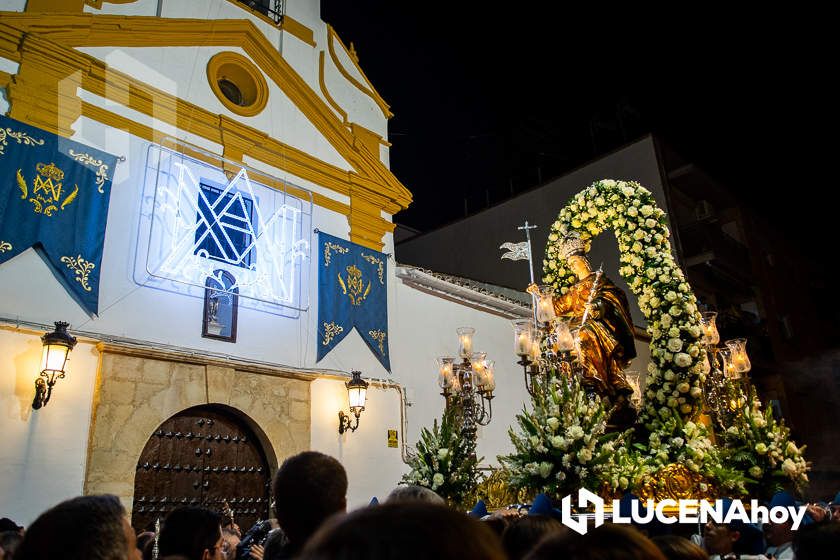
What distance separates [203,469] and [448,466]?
3.28 m

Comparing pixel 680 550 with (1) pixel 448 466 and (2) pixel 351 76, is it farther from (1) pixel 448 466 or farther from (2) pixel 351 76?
(2) pixel 351 76

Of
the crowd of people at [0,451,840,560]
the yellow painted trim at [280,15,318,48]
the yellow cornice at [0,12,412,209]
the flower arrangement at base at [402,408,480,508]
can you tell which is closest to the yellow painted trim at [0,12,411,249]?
the yellow cornice at [0,12,412,209]

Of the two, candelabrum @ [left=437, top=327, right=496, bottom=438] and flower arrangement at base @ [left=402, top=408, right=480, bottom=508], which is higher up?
candelabrum @ [left=437, top=327, right=496, bottom=438]

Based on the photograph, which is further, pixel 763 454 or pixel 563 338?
pixel 763 454

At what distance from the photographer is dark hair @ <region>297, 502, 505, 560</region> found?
2.49 feet

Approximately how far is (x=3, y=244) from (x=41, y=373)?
1433 millimetres

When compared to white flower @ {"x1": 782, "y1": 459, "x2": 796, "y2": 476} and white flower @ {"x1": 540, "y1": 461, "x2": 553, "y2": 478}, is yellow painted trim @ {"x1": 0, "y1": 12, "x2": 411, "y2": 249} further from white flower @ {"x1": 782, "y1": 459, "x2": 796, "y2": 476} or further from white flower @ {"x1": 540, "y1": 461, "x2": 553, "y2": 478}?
white flower @ {"x1": 782, "y1": 459, "x2": 796, "y2": 476}

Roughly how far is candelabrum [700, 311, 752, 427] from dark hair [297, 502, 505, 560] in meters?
6.65

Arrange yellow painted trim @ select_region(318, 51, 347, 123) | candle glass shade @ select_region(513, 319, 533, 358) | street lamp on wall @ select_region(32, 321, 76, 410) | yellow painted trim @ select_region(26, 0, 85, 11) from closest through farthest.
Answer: candle glass shade @ select_region(513, 319, 533, 358), street lamp on wall @ select_region(32, 321, 76, 410), yellow painted trim @ select_region(26, 0, 85, 11), yellow painted trim @ select_region(318, 51, 347, 123)

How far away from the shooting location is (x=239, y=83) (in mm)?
10062

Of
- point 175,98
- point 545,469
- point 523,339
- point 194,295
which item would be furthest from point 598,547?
point 175,98

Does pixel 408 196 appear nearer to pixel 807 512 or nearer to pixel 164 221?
pixel 164 221

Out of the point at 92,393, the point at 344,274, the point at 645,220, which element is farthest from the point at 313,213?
the point at 645,220

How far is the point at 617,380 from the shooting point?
6.84 m
